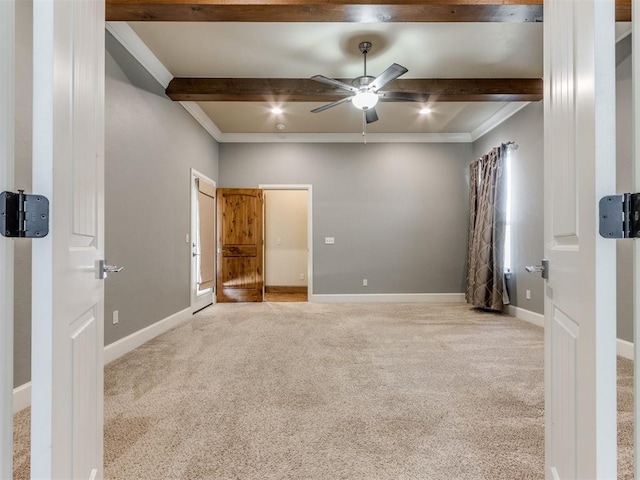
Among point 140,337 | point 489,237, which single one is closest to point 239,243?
point 140,337

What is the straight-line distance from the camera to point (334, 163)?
595 centimetres

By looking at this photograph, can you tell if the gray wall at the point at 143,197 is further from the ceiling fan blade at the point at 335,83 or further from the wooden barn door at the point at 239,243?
the ceiling fan blade at the point at 335,83

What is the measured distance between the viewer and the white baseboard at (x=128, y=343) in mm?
1908

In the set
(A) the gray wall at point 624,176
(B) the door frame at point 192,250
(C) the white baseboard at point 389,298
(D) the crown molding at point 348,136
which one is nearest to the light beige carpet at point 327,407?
(A) the gray wall at point 624,176

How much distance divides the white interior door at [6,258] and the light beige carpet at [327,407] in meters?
0.90

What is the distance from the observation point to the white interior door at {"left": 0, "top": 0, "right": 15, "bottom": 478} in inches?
28.2

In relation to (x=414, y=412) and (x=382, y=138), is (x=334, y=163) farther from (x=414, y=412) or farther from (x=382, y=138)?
(x=414, y=412)

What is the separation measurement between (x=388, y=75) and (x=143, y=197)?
260 centimetres

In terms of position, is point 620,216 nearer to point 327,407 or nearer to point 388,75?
point 327,407

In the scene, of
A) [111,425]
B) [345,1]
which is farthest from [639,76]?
→ [111,425]

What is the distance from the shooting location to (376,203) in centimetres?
593

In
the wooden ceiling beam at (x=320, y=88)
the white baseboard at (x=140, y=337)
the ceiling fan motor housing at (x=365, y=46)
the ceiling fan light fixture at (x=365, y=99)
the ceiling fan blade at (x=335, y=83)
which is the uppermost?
the ceiling fan motor housing at (x=365, y=46)

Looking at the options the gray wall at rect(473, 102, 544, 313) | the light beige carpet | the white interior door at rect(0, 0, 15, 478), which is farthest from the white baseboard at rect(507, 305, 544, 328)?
the white interior door at rect(0, 0, 15, 478)

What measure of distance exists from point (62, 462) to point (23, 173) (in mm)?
1743
